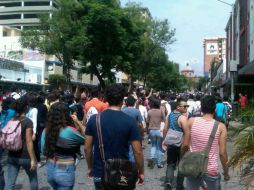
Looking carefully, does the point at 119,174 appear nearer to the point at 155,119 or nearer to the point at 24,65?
the point at 155,119

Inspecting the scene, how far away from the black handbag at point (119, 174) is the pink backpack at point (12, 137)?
207 centimetres

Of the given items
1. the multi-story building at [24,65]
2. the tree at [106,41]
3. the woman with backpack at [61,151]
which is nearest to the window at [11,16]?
the multi-story building at [24,65]

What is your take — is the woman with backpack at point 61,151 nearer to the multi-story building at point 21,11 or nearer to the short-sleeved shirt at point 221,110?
the short-sleeved shirt at point 221,110

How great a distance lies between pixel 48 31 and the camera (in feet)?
113

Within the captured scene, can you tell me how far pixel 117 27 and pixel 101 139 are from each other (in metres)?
23.4

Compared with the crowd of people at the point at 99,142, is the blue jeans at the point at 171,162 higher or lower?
lower

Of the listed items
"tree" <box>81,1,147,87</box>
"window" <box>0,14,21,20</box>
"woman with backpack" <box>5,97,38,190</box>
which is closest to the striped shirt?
"woman with backpack" <box>5,97,38,190</box>

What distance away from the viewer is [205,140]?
5.20 metres

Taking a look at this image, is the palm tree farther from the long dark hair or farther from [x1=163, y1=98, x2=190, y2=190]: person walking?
[x1=163, y1=98, x2=190, y2=190]: person walking

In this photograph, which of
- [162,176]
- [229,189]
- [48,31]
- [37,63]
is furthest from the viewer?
[37,63]

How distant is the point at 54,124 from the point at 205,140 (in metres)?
1.72

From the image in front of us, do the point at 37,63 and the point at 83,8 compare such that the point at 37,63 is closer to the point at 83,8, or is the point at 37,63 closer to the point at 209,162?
the point at 83,8

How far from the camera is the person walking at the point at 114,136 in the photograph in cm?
431

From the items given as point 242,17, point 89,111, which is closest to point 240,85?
point 242,17
